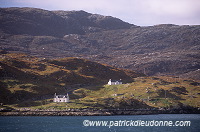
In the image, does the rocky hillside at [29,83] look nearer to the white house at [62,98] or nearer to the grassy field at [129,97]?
the grassy field at [129,97]

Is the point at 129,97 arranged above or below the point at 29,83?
below

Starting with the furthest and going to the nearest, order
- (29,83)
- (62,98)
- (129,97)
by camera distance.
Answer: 1. (29,83)
2. (129,97)
3. (62,98)

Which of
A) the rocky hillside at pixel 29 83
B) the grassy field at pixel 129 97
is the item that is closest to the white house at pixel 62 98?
the grassy field at pixel 129 97

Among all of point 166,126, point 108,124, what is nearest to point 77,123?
point 108,124

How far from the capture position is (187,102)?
15462 centimetres

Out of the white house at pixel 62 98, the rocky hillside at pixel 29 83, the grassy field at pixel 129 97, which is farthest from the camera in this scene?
the rocky hillside at pixel 29 83

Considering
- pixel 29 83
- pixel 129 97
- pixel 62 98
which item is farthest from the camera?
pixel 29 83

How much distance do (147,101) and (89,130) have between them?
68101mm

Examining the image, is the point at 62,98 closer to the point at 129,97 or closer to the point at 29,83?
the point at 29,83

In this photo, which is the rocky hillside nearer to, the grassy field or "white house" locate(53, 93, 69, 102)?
the grassy field

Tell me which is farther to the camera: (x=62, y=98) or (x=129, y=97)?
(x=129, y=97)

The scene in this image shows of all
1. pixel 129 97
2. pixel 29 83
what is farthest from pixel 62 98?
pixel 129 97

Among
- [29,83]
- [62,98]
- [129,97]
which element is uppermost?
[29,83]

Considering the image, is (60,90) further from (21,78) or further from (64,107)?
(64,107)
